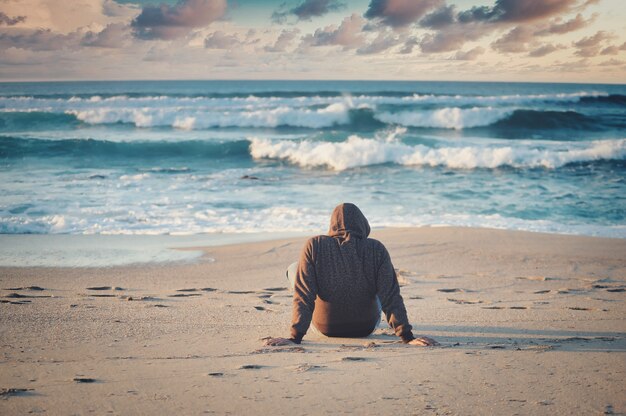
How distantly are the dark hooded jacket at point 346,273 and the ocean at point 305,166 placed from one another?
16.9 feet

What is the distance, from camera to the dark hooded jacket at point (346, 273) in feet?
12.3

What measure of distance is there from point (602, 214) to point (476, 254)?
4943 millimetres

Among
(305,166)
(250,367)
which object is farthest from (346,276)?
(305,166)

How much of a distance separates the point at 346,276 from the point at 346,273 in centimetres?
2

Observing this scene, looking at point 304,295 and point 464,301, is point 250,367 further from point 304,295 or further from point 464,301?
point 464,301

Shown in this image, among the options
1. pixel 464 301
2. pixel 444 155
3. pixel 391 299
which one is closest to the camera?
pixel 391 299

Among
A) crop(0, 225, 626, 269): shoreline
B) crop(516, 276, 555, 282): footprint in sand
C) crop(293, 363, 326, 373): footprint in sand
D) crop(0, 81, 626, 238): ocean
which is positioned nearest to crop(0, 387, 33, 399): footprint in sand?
crop(293, 363, 326, 373): footprint in sand

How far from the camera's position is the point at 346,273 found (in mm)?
3811

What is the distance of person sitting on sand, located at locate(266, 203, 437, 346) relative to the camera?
3.75 metres

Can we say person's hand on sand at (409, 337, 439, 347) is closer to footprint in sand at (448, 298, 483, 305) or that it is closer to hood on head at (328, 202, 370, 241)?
hood on head at (328, 202, 370, 241)

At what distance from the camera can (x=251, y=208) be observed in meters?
11.0

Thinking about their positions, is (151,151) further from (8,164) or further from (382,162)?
(382,162)

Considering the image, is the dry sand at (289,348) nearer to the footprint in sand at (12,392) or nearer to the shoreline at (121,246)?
the footprint in sand at (12,392)

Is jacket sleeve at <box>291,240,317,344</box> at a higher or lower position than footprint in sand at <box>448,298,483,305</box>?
higher
